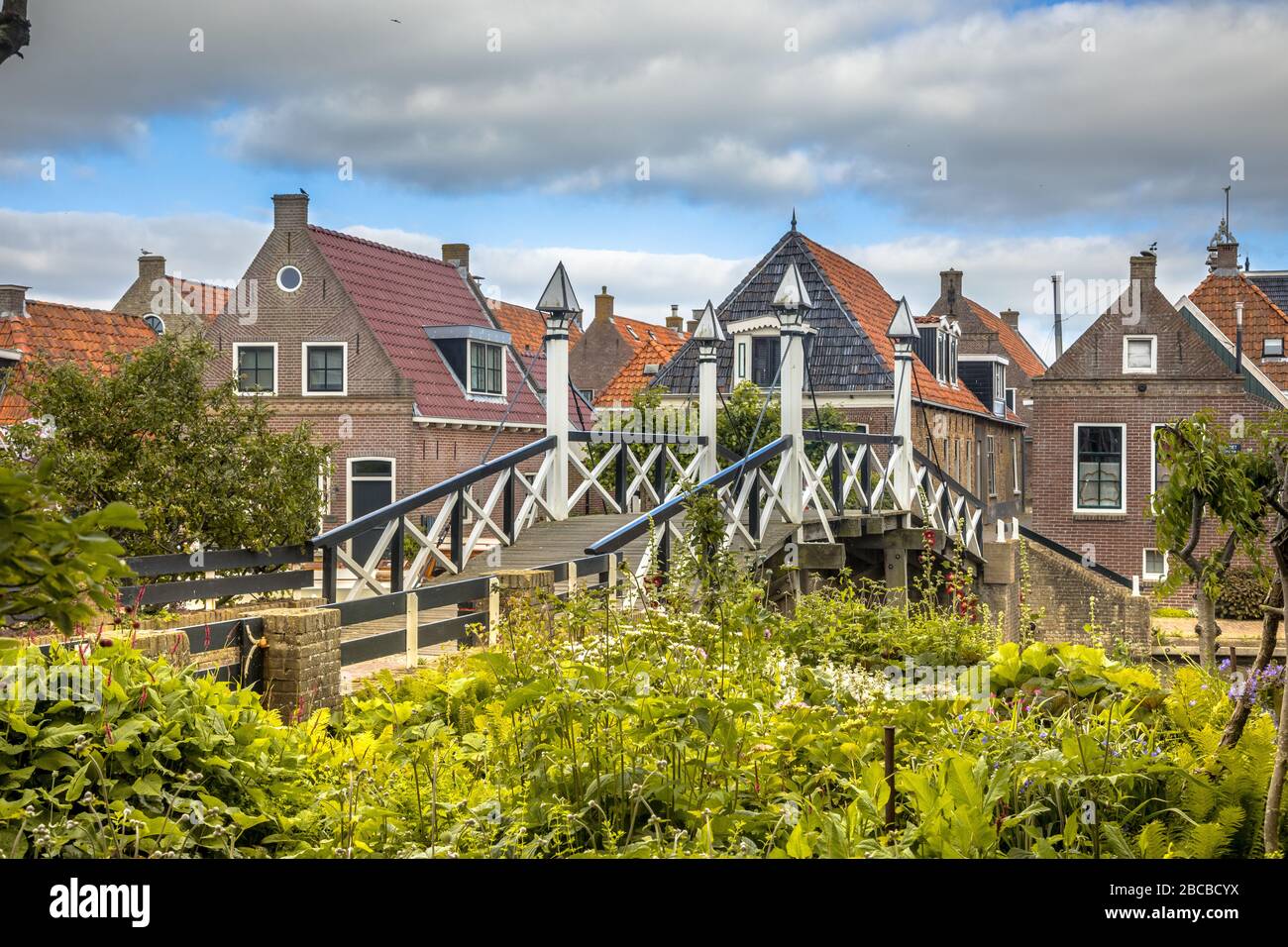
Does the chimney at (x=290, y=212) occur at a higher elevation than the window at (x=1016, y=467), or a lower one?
higher

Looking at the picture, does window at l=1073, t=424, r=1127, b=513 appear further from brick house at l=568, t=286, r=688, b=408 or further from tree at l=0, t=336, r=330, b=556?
tree at l=0, t=336, r=330, b=556

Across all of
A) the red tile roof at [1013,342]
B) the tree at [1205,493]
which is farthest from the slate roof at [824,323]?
the tree at [1205,493]

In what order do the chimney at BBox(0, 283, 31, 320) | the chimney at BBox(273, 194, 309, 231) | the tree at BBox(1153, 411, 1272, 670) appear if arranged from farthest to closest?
the chimney at BBox(273, 194, 309, 231) → the chimney at BBox(0, 283, 31, 320) → the tree at BBox(1153, 411, 1272, 670)

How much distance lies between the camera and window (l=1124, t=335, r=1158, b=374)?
30.4m

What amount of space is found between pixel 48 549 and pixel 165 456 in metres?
9.95

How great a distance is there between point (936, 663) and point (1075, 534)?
24080 mm

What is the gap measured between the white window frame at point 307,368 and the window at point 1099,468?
1680 cm

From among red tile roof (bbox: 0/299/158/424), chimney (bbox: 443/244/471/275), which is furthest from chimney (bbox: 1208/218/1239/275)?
red tile roof (bbox: 0/299/158/424)

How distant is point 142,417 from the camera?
12203 millimetres

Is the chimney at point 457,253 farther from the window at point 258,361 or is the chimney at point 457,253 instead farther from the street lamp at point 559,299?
the street lamp at point 559,299

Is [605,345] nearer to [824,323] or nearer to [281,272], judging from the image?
[824,323]

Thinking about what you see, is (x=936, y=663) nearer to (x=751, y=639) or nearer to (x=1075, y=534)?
(x=751, y=639)

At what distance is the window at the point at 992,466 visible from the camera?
3972 centimetres

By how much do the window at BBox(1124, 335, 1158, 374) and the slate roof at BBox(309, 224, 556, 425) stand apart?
13.8 metres
